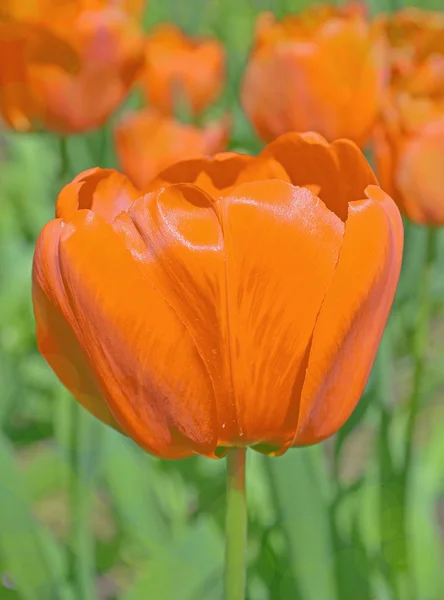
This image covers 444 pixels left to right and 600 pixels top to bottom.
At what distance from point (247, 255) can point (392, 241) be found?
0.07 m

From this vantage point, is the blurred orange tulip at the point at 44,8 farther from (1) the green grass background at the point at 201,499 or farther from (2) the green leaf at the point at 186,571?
(2) the green leaf at the point at 186,571

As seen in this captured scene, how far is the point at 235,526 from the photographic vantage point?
1.29ft

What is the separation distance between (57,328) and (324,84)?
20.3 inches

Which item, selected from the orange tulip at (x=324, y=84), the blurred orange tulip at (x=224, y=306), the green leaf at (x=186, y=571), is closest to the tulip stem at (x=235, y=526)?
the blurred orange tulip at (x=224, y=306)

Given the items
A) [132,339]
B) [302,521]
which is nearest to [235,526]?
[132,339]

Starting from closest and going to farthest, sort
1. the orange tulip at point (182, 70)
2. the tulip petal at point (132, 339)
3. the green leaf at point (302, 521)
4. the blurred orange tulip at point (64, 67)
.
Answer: the tulip petal at point (132, 339) → the green leaf at point (302, 521) → the blurred orange tulip at point (64, 67) → the orange tulip at point (182, 70)

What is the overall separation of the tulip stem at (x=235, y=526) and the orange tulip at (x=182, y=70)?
3.17ft

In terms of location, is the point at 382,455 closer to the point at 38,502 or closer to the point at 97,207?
the point at 97,207

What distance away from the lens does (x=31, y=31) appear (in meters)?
0.88

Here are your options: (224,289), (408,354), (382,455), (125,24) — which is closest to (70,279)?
(224,289)

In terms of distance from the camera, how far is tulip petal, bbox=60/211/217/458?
36 centimetres

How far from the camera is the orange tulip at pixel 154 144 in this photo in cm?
96

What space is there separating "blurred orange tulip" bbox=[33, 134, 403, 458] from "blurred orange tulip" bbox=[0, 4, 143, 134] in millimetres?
518

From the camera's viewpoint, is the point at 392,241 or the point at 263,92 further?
the point at 263,92
